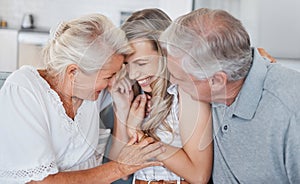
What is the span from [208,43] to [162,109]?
293mm

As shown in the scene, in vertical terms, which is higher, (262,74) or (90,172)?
(262,74)

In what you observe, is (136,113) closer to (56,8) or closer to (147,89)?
(147,89)

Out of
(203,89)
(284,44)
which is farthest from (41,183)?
(284,44)

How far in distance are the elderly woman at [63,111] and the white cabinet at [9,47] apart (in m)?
2.94

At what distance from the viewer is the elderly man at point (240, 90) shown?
128 cm

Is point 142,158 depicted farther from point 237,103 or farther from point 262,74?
point 262,74

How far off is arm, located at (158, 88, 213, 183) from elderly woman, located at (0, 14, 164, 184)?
61 mm

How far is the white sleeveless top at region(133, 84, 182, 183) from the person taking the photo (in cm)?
144

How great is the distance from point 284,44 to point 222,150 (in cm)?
173

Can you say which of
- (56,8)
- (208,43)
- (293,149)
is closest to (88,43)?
(208,43)

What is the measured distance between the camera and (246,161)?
140cm

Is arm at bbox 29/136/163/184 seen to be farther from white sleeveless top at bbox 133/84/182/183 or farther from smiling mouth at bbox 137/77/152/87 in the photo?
smiling mouth at bbox 137/77/152/87

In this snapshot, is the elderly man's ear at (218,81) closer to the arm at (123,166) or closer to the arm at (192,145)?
the arm at (192,145)

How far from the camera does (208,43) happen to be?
4.16 feet
